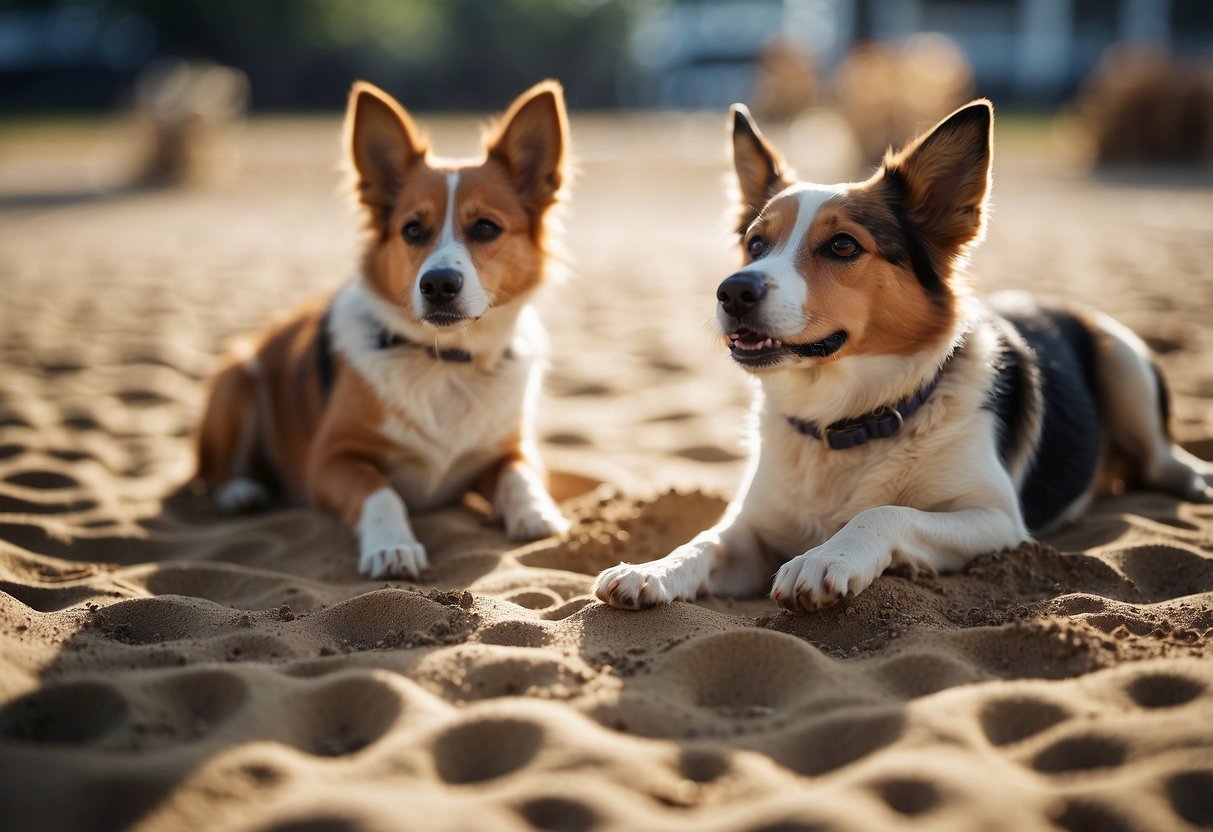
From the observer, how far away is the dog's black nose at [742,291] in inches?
127

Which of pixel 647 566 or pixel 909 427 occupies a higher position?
pixel 909 427

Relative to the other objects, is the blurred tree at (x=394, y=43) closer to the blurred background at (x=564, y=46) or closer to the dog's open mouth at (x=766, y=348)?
the blurred background at (x=564, y=46)

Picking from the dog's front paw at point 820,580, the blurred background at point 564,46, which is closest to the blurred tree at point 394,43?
the blurred background at point 564,46

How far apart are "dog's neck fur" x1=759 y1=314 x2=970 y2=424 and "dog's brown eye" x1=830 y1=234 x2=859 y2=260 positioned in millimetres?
325

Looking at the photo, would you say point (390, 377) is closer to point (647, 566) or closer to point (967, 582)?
point (647, 566)

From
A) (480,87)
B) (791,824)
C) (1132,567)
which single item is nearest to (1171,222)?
(1132,567)

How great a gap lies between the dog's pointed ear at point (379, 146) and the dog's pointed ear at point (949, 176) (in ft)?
6.67

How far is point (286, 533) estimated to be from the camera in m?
4.22

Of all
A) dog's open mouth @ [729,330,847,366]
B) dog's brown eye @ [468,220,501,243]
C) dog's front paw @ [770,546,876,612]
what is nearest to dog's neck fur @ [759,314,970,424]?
dog's open mouth @ [729,330,847,366]

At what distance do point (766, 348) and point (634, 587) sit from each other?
832 mm

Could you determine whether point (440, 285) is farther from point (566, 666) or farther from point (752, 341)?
point (566, 666)

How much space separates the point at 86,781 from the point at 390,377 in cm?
245

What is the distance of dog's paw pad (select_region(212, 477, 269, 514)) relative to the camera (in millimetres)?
4586

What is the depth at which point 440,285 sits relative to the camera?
4020mm
